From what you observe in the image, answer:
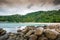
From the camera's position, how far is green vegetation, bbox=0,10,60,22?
7.06 ft

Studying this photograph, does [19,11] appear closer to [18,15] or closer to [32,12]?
[18,15]

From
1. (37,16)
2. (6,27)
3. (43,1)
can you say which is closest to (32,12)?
(37,16)

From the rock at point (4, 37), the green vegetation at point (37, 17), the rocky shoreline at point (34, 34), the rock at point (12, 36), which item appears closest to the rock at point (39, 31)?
the rocky shoreline at point (34, 34)

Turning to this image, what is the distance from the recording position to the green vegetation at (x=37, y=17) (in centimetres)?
215

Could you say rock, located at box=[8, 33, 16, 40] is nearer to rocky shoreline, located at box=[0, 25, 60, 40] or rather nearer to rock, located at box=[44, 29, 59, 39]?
rocky shoreline, located at box=[0, 25, 60, 40]

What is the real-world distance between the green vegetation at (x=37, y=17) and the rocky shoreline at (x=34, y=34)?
0.38 feet

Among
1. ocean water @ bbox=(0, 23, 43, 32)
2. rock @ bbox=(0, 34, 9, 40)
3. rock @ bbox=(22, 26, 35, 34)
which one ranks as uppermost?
ocean water @ bbox=(0, 23, 43, 32)

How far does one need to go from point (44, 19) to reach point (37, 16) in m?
0.12

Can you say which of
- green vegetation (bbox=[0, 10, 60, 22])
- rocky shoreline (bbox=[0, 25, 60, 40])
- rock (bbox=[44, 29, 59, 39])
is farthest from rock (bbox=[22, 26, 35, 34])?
rock (bbox=[44, 29, 59, 39])

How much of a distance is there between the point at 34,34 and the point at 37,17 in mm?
272

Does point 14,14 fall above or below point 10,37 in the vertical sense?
above

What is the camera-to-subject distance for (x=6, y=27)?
2137 mm

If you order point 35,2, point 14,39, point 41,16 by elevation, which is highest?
point 35,2

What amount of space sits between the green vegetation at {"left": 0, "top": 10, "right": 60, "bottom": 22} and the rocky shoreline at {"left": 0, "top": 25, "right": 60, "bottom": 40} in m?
0.12
